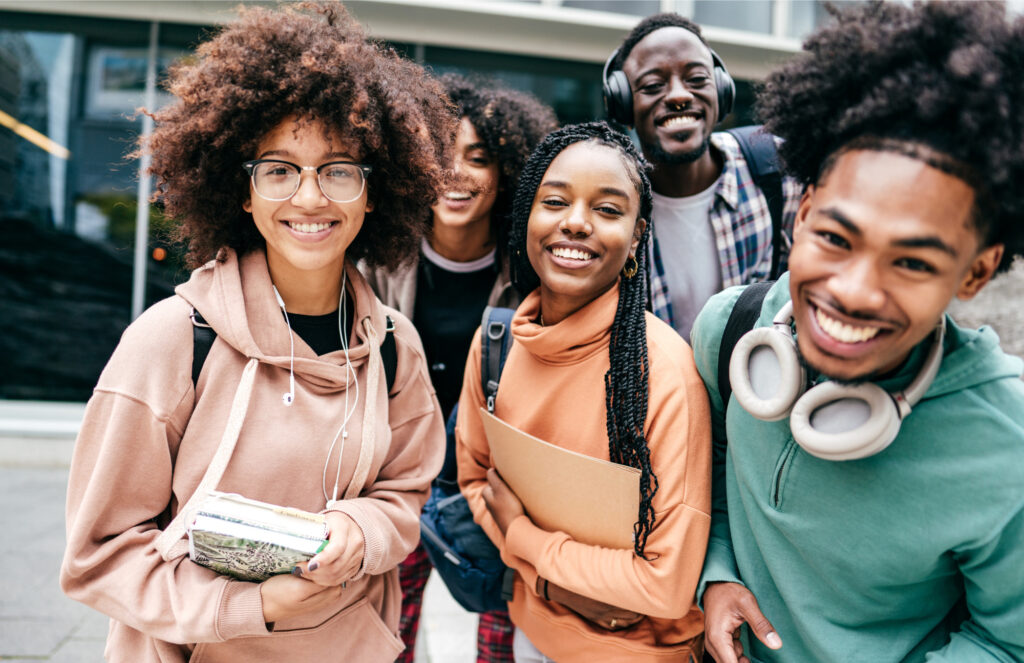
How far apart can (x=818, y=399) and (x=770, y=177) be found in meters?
1.47

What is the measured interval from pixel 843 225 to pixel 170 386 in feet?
5.02

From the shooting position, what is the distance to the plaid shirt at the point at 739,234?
246 cm

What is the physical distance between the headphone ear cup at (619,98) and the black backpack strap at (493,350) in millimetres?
1012

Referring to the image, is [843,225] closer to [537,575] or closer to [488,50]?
[537,575]

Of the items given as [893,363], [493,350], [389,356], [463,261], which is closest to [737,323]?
[893,363]

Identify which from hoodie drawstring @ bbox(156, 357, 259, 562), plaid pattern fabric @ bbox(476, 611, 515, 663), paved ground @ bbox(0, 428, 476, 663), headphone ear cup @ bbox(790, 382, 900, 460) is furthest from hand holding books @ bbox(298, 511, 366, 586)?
paved ground @ bbox(0, 428, 476, 663)

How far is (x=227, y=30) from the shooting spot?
76.4 inches

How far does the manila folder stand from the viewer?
5.68 feet

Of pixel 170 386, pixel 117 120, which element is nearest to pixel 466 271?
pixel 170 386

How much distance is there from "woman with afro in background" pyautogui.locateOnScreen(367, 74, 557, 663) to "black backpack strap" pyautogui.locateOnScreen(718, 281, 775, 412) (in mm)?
1163

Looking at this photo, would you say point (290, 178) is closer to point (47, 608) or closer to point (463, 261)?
point (463, 261)

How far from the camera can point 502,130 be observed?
286cm

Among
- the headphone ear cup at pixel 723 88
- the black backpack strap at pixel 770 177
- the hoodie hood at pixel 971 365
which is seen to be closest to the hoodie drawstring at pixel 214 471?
the hoodie hood at pixel 971 365

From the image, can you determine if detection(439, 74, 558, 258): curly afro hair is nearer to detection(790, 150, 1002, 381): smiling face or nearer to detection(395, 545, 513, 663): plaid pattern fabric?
detection(395, 545, 513, 663): plaid pattern fabric
